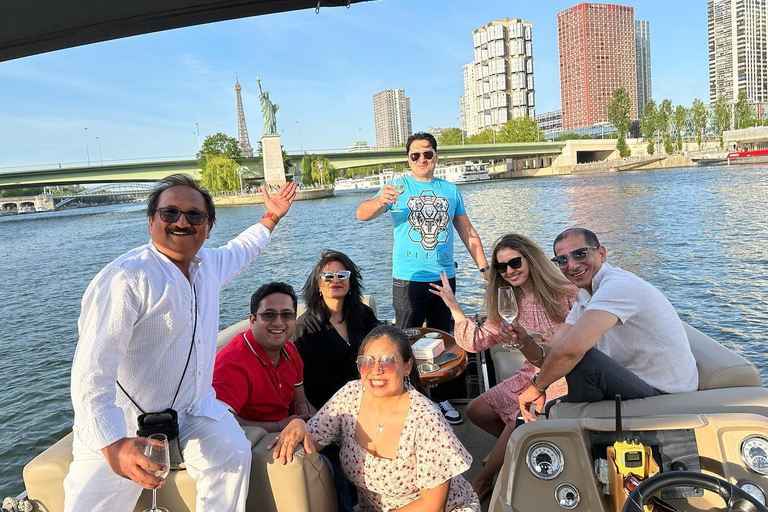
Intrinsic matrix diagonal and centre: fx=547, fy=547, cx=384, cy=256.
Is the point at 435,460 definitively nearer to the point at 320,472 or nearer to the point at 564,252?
the point at 320,472

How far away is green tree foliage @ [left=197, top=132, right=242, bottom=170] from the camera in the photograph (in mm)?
67500

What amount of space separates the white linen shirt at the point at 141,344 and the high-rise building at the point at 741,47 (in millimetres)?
142946

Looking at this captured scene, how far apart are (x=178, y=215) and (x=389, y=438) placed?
1238 millimetres

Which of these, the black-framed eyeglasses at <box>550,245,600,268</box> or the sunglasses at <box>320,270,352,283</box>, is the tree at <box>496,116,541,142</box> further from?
the black-framed eyeglasses at <box>550,245,600,268</box>

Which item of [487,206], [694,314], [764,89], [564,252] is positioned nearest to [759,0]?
[764,89]

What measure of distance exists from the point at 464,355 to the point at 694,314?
7918 mm

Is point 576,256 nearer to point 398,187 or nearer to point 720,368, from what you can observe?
point 720,368

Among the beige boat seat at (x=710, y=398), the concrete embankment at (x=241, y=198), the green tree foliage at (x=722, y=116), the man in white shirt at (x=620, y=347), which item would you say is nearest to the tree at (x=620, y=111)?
the green tree foliage at (x=722, y=116)

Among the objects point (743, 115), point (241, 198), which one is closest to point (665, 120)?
point (743, 115)

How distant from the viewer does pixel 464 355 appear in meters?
3.71

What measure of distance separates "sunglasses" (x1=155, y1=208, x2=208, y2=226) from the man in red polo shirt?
0.74 m

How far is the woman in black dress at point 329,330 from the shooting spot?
11.4 ft

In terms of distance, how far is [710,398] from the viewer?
249 cm

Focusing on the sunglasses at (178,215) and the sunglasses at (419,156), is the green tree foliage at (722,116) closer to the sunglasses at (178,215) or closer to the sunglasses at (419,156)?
the sunglasses at (419,156)
